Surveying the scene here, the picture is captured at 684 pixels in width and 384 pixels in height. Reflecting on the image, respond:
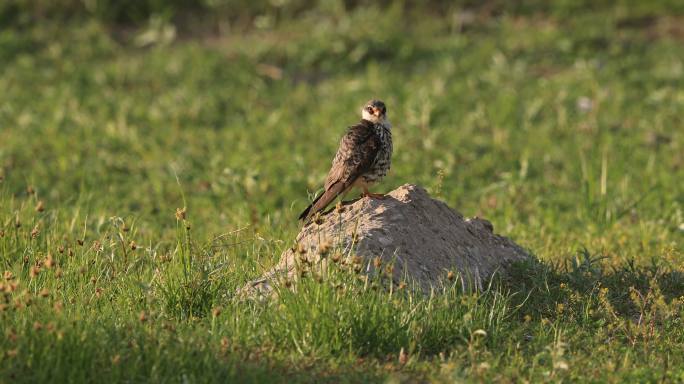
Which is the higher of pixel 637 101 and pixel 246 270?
pixel 637 101

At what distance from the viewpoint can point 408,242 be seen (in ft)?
21.9

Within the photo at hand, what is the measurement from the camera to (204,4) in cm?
1603

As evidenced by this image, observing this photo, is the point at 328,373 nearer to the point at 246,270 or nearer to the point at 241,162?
the point at 246,270

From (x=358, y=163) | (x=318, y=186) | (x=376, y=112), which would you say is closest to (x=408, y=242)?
(x=358, y=163)

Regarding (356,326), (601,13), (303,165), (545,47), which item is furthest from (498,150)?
(356,326)

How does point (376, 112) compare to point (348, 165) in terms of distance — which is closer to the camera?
point (348, 165)

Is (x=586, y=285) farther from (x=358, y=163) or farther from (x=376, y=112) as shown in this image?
(x=376, y=112)

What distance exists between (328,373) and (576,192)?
5.68 metres

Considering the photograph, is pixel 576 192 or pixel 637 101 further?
pixel 637 101

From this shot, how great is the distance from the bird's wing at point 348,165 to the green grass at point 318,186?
0.42 m

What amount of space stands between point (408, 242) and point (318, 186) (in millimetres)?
3784

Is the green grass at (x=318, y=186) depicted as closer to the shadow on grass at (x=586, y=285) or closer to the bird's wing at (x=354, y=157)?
the shadow on grass at (x=586, y=285)

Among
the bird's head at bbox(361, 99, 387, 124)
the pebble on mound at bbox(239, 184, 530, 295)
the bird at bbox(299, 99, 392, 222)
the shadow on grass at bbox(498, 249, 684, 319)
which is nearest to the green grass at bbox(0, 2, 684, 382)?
the shadow on grass at bbox(498, 249, 684, 319)

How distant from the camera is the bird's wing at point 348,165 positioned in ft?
23.0
